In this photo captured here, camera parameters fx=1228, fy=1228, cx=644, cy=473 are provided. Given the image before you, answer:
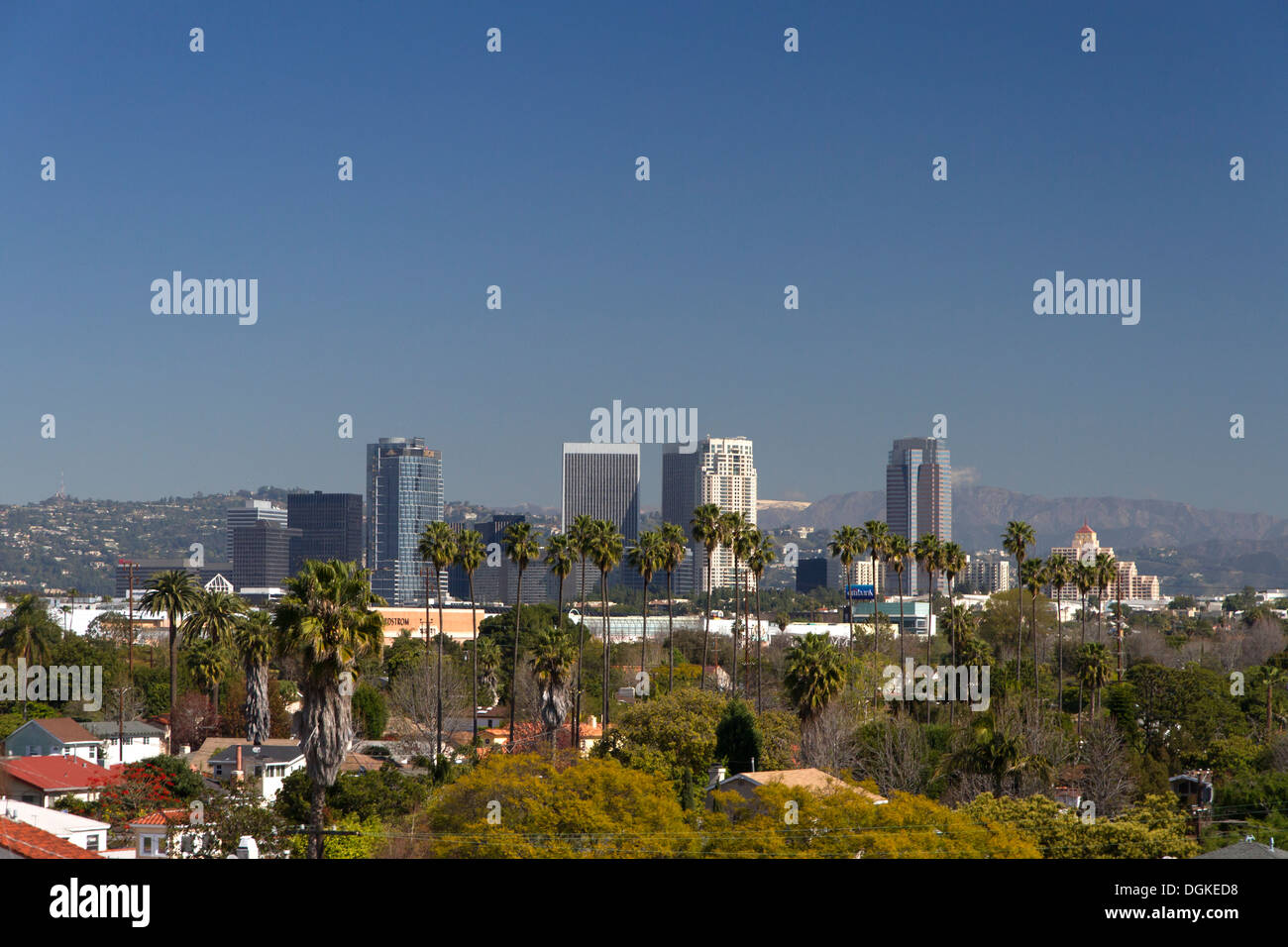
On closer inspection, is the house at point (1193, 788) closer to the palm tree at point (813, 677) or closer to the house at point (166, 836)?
the palm tree at point (813, 677)

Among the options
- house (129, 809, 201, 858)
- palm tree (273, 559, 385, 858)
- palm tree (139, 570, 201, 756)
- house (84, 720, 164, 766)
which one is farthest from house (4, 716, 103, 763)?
palm tree (273, 559, 385, 858)

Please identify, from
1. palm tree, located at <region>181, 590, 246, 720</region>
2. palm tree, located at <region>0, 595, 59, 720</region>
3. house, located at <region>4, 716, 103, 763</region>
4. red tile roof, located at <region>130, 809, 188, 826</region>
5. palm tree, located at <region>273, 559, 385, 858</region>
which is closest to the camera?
palm tree, located at <region>273, 559, 385, 858</region>

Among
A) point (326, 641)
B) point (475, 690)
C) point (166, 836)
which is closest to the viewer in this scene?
point (166, 836)

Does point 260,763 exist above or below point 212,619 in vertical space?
below

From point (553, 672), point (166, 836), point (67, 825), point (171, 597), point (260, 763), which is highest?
point (171, 597)

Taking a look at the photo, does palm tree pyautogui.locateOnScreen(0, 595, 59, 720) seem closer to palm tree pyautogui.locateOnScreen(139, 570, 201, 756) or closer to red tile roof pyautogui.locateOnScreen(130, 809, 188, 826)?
palm tree pyautogui.locateOnScreen(139, 570, 201, 756)

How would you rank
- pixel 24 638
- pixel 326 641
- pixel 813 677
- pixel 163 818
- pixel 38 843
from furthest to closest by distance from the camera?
pixel 24 638, pixel 813 677, pixel 163 818, pixel 326 641, pixel 38 843

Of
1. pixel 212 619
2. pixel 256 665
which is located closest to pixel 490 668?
pixel 212 619

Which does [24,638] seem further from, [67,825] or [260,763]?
[67,825]
